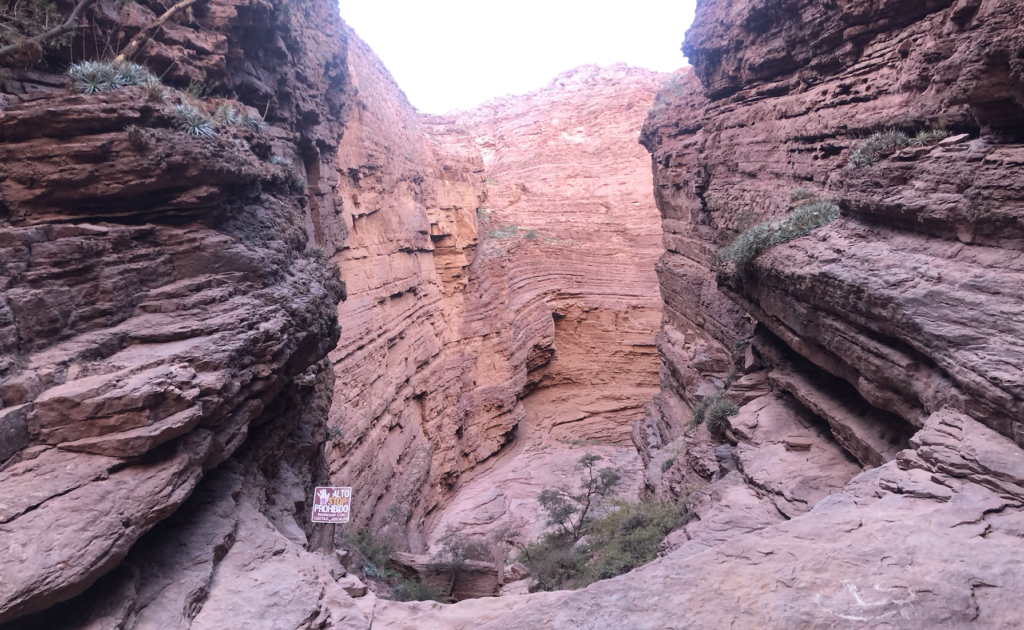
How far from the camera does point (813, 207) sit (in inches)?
332

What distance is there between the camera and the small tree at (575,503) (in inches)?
539

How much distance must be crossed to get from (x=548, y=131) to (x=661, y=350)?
69.4 feet

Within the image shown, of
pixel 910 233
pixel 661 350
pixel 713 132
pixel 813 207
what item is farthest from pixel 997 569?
pixel 661 350

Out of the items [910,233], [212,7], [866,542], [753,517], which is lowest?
[753,517]

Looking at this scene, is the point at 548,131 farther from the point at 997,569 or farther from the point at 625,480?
the point at 997,569

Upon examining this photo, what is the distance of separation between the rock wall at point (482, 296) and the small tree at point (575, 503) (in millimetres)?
2420

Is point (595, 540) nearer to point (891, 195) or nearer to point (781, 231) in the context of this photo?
point (781, 231)

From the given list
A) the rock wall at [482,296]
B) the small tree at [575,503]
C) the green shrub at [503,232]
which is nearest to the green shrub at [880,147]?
the small tree at [575,503]

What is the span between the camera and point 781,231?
8.30 metres

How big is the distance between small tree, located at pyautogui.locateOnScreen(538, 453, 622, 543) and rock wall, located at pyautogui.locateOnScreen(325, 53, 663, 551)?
7.94 ft

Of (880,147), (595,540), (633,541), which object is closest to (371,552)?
(595,540)

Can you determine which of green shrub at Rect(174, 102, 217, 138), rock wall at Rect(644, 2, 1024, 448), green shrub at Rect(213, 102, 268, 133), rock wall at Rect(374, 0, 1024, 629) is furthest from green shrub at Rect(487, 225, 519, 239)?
green shrub at Rect(174, 102, 217, 138)

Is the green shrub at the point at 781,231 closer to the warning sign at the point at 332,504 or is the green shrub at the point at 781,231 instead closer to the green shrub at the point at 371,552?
the warning sign at the point at 332,504

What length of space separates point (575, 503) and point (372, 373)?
7.38 meters
